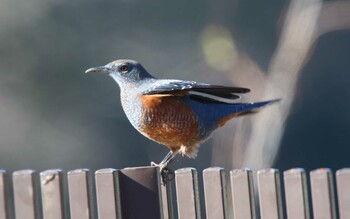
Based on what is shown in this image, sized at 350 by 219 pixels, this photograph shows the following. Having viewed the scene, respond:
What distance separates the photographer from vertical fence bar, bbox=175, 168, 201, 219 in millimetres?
4376

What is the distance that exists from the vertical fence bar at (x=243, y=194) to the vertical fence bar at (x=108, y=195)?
1.59 feet

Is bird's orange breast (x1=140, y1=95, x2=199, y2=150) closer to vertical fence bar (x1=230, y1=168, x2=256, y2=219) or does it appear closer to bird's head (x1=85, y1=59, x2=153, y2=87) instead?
bird's head (x1=85, y1=59, x2=153, y2=87)

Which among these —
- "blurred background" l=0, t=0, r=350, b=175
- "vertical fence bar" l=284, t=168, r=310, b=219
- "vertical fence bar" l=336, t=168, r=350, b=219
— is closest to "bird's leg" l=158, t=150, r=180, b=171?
"vertical fence bar" l=284, t=168, r=310, b=219

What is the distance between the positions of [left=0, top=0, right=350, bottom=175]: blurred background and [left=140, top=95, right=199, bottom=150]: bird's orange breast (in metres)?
4.49

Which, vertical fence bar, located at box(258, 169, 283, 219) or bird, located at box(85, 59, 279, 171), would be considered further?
bird, located at box(85, 59, 279, 171)

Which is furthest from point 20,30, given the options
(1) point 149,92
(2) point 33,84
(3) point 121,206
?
(3) point 121,206

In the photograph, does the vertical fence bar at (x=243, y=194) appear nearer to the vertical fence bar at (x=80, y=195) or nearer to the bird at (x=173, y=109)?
the vertical fence bar at (x=80, y=195)

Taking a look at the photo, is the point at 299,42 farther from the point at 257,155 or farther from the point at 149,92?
the point at 149,92

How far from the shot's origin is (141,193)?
14.5 feet

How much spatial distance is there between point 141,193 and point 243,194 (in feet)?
1.43

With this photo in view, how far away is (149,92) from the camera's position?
5.83m

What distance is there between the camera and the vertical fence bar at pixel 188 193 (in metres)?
4.38

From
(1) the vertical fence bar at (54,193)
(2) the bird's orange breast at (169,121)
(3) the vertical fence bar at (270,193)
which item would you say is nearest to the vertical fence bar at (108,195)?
(1) the vertical fence bar at (54,193)

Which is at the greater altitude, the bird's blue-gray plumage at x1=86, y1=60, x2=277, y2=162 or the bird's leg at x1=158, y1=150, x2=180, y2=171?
the bird's blue-gray plumage at x1=86, y1=60, x2=277, y2=162
